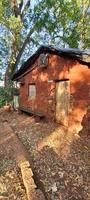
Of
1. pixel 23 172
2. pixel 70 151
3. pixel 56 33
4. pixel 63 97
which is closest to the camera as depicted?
pixel 23 172

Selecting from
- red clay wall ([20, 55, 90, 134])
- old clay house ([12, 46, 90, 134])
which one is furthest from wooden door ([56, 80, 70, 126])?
red clay wall ([20, 55, 90, 134])

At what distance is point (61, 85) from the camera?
1319cm

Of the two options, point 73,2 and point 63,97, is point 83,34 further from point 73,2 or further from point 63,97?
point 63,97

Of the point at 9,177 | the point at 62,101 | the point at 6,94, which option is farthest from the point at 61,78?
the point at 6,94

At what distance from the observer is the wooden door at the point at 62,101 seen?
12.5 metres

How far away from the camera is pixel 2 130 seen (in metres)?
13.2

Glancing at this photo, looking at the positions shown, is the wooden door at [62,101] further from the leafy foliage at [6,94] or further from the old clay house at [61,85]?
the leafy foliage at [6,94]

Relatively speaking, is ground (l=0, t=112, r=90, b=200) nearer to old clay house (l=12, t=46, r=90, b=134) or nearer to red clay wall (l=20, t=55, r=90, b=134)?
old clay house (l=12, t=46, r=90, b=134)

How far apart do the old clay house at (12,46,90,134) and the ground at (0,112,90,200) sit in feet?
2.65

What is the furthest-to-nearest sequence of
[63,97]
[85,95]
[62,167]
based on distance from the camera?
1. [63,97]
2. [85,95]
3. [62,167]

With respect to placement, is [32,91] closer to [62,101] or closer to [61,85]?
[61,85]

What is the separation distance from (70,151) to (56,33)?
19.9 m

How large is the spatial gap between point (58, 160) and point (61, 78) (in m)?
5.48

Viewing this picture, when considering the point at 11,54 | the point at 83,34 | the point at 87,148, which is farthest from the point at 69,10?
the point at 87,148
